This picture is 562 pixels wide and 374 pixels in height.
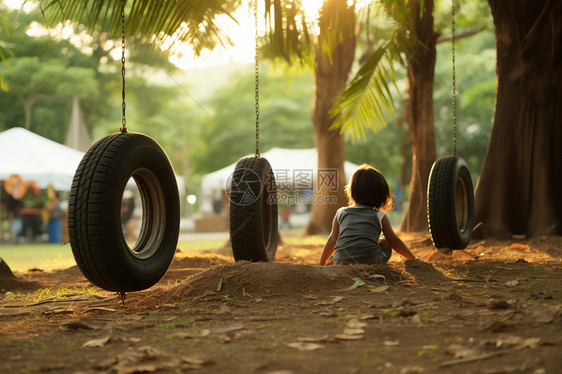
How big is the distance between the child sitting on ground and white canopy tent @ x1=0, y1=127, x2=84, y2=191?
392 inches

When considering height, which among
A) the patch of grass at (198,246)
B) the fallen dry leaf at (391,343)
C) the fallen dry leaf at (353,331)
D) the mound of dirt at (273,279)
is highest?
the mound of dirt at (273,279)

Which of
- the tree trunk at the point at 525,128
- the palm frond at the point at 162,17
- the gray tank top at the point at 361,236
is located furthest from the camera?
the tree trunk at the point at 525,128

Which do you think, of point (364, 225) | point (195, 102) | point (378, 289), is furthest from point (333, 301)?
point (195, 102)

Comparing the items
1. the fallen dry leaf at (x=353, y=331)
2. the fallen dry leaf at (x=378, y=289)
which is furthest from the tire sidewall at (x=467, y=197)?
the fallen dry leaf at (x=353, y=331)

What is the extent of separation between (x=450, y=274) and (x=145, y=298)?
241 cm

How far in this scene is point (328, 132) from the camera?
13.4 meters

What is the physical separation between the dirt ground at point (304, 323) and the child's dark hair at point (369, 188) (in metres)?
0.57

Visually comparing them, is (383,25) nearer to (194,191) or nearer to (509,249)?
(509,249)

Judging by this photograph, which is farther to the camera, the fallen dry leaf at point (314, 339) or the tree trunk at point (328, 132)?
the tree trunk at point (328, 132)

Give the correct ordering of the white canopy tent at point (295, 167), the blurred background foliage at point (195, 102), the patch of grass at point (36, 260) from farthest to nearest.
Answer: the blurred background foliage at point (195, 102) → the white canopy tent at point (295, 167) → the patch of grass at point (36, 260)

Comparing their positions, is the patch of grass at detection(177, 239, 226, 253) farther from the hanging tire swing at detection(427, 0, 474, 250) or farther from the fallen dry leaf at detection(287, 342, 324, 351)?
the fallen dry leaf at detection(287, 342, 324, 351)

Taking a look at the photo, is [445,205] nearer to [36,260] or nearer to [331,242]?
[331,242]

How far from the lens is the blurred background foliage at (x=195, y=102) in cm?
2253

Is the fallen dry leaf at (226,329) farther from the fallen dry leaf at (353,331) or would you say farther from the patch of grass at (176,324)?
the fallen dry leaf at (353,331)
